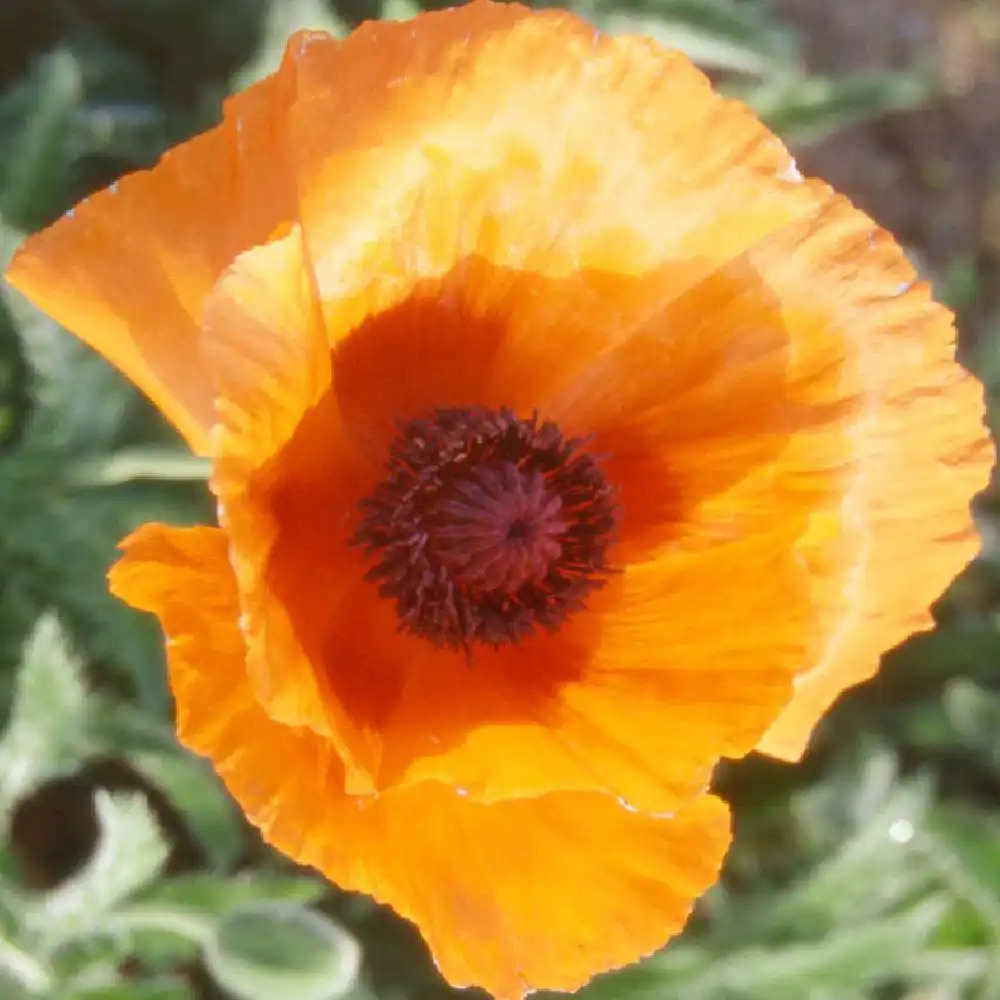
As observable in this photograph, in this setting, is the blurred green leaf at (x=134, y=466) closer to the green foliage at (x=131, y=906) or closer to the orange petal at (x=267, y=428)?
the green foliage at (x=131, y=906)

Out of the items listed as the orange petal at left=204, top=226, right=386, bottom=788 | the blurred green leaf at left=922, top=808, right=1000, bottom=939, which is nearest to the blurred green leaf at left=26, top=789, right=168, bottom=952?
the orange petal at left=204, top=226, right=386, bottom=788

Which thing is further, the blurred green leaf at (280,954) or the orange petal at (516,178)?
the blurred green leaf at (280,954)

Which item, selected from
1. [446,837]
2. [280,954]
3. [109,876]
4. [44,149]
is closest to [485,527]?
[446,837]

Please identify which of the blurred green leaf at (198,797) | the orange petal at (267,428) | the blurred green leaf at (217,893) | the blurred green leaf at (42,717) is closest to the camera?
the orange petal at (267,428)

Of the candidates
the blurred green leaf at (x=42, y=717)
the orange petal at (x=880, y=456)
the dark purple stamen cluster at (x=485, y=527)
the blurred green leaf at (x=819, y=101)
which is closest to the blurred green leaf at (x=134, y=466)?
the blurred green leaf at (x=42, y=717)

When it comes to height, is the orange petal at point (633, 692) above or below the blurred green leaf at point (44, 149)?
below

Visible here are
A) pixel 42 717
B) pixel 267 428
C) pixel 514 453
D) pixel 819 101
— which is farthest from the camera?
pixel 819 101

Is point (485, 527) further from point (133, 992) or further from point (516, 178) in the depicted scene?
point (133, 992)
